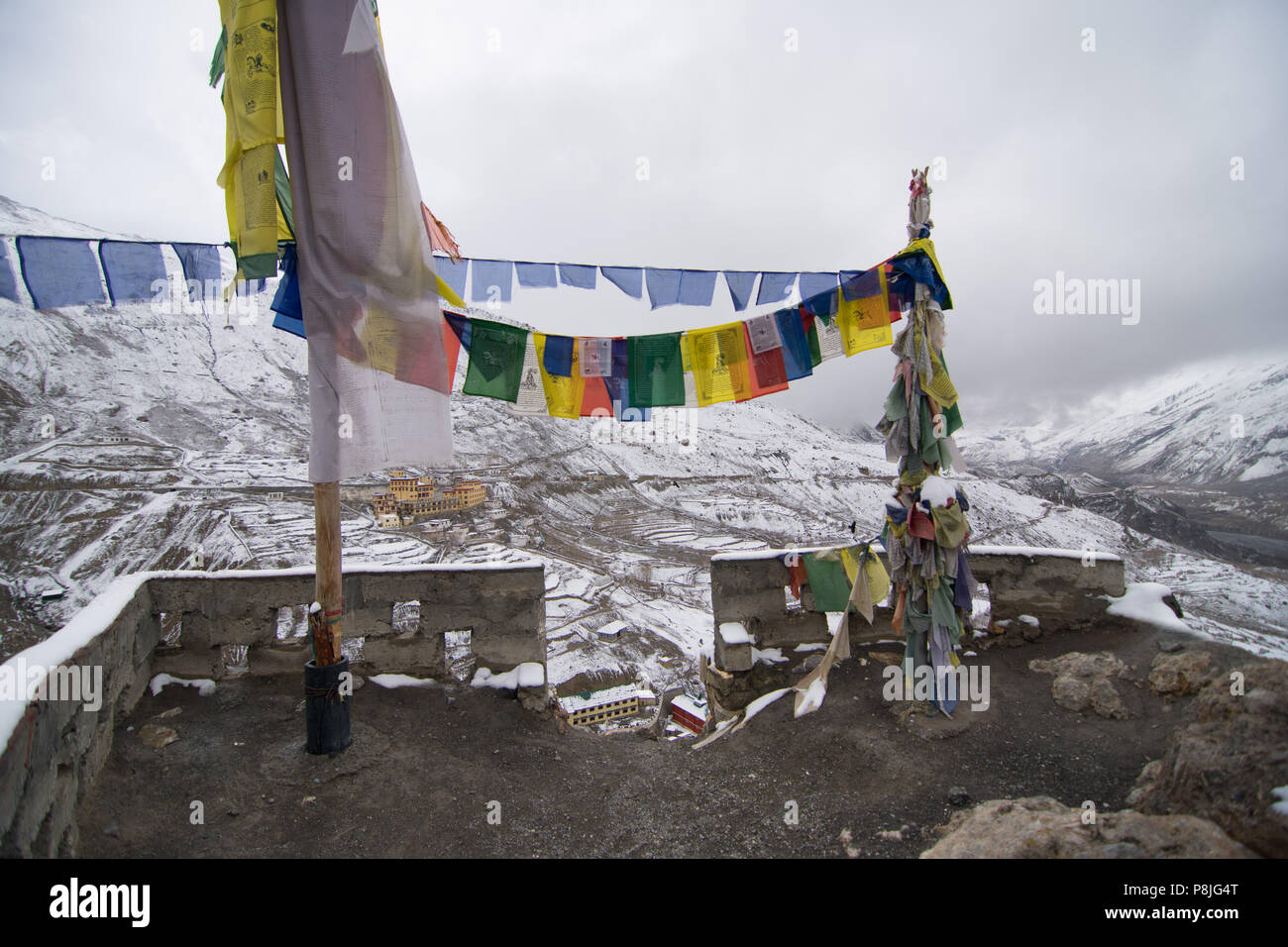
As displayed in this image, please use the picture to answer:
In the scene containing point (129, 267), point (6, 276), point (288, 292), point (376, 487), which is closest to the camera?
point (288, 292)

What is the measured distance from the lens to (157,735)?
6.14 meters

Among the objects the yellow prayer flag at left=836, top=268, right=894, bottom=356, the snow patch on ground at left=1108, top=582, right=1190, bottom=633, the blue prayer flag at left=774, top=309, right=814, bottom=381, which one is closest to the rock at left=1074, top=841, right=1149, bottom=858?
the snow patch on ground at left=1108, top=582, right=1190, bottom=633

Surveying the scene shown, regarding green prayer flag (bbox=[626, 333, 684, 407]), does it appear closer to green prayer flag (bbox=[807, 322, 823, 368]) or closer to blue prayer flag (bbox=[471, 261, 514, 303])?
green prayer flag (bbox=[807, 322, 823, 368])

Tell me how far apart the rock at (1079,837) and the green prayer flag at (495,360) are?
22.3ft

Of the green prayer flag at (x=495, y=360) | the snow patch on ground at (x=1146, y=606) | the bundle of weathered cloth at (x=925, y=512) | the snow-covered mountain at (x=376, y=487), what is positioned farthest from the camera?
the snow-covered mountain at (x=376, y=487)

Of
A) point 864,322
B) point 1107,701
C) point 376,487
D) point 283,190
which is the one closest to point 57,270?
point 283,190

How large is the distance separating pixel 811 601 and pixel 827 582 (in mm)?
414

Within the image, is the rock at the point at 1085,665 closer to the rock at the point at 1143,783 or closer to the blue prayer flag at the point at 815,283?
the rock at the point at 1143,783

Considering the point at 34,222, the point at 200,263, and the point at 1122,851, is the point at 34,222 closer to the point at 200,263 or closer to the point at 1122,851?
the point at 200,263

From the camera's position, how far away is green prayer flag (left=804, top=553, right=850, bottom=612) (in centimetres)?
809

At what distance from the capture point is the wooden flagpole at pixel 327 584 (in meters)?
5.87

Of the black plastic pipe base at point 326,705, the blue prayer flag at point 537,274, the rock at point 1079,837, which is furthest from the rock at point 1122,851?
the blue prayer flag at point 537,274
